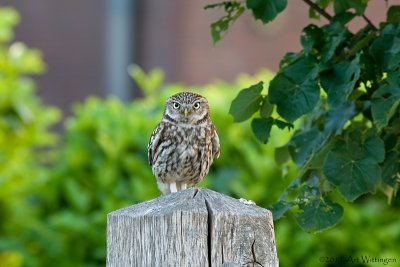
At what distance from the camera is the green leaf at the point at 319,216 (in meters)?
3.07

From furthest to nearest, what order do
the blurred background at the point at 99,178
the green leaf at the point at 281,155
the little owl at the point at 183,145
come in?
the blurred background at the point at 99,178 → the little owl at the point at 183,145 → the green leaf at the point at 281,155

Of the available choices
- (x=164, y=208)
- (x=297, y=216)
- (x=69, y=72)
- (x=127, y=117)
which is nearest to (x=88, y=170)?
(x=127, y=117)

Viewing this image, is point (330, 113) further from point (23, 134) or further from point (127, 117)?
point (23, 134)

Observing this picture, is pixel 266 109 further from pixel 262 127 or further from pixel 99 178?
pixel 99 178

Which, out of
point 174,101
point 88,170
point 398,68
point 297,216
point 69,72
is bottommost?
point 297,216

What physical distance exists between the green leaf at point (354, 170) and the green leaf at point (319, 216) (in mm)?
116

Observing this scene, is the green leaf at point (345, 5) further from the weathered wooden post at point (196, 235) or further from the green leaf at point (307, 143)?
the weathered wooden post at point (196, 235)

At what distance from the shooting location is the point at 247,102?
3.22 meters

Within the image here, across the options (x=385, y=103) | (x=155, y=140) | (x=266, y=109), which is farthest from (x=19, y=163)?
(x=385, y=103)

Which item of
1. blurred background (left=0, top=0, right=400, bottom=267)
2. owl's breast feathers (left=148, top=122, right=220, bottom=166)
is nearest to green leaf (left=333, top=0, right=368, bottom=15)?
owl's breast feathers (left=148, top=122, right=220, bottom=166)

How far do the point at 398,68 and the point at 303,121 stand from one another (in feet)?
2.50

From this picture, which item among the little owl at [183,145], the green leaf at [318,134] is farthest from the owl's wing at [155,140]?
the green leaf at [318,134]

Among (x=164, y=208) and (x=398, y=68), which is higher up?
(x=398, y=68)

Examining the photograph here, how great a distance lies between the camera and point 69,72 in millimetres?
12406
